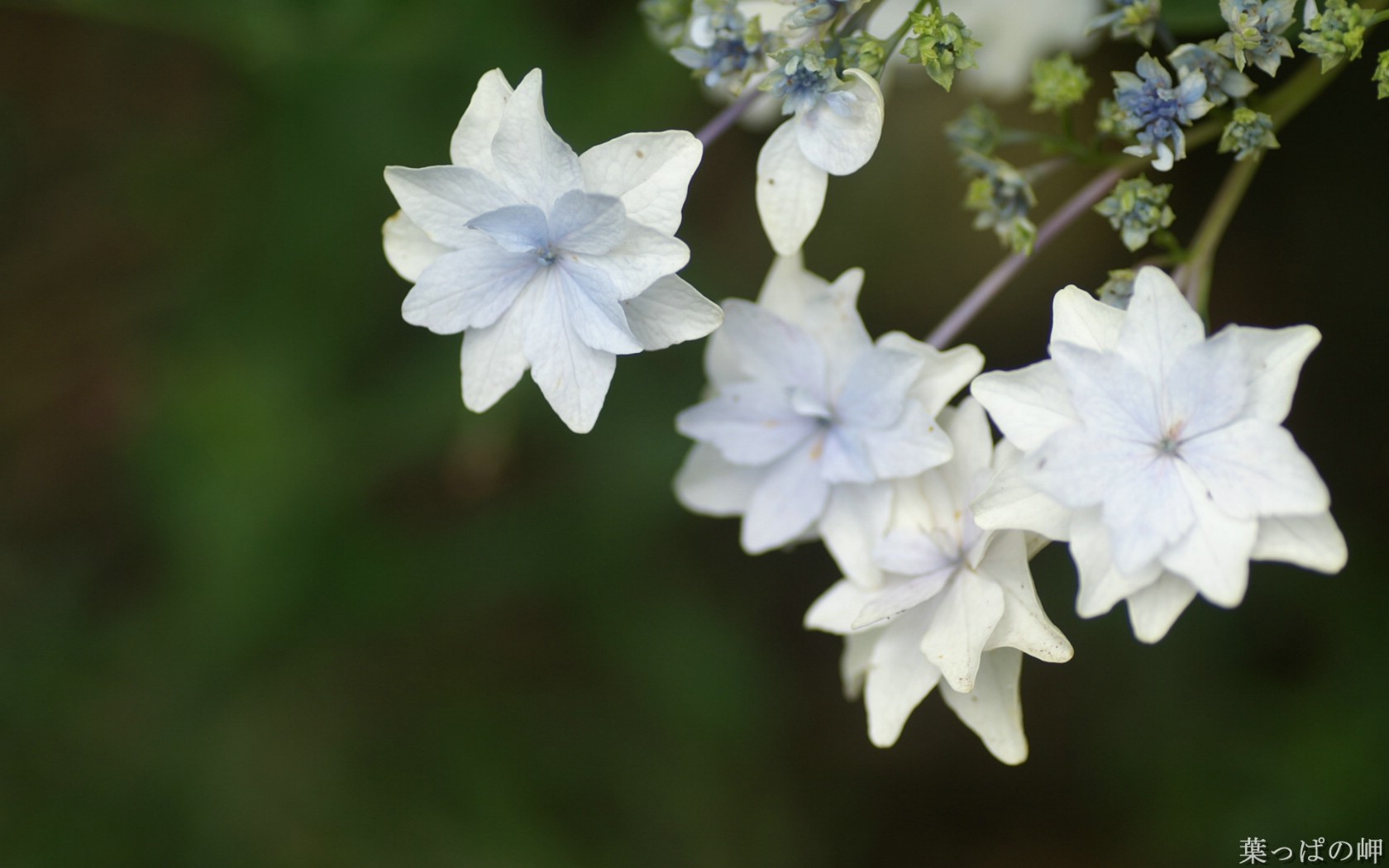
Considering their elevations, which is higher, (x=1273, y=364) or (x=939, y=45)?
(x=939, y=45)

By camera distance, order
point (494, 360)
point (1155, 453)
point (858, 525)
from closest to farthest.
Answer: point (1155, 453), point (494, 360), point (858, 525)

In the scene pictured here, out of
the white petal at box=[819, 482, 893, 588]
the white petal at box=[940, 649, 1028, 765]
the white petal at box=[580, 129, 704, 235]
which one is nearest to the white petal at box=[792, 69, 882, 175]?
the white petal at box=[580, 129, 704, 235]

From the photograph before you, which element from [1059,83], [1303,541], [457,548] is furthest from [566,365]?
[457,548]

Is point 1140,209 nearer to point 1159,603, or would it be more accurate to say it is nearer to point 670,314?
point 1159,603

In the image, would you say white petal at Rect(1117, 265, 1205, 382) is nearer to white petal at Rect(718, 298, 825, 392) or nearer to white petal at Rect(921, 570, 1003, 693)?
white petal at Rect(921, 570, 1003, 693)

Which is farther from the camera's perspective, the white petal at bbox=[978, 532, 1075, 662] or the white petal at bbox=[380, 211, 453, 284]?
the white petal at bbox=[380, 211, 453, 284]

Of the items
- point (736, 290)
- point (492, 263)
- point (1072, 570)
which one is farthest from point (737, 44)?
point (1072, 570)
